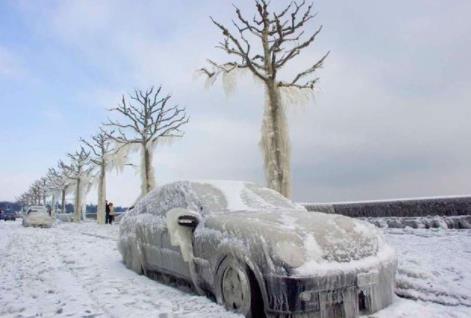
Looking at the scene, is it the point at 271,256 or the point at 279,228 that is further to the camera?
the point at 279,228

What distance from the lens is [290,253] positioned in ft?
13.5

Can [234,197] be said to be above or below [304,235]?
above

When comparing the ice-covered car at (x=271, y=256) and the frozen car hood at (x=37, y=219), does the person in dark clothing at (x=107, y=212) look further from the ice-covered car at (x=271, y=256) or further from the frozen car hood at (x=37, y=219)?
the ice-covered car at (x=271, y=256)

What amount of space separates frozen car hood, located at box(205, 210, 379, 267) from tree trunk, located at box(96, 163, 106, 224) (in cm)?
3058

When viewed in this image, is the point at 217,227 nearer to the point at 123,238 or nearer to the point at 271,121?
the point at 123,238

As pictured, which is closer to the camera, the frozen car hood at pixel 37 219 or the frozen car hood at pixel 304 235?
the frozen car hood at pixel 304 235

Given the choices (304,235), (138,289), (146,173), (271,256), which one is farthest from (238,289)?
(146,173)

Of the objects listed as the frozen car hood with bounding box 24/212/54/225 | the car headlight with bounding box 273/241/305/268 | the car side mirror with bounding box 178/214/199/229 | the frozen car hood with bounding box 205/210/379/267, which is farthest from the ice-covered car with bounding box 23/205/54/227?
the car headlight with bounding box 273/241/305/268

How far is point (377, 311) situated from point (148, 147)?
2290cm

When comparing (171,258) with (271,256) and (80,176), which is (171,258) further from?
(80,176)

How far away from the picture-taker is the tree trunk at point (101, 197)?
33.6 m

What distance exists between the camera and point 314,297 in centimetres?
397

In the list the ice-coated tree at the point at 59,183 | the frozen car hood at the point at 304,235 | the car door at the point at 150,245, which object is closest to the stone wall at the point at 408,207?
the frozen car hood at the point at 304,235

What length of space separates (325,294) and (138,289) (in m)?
3.25
